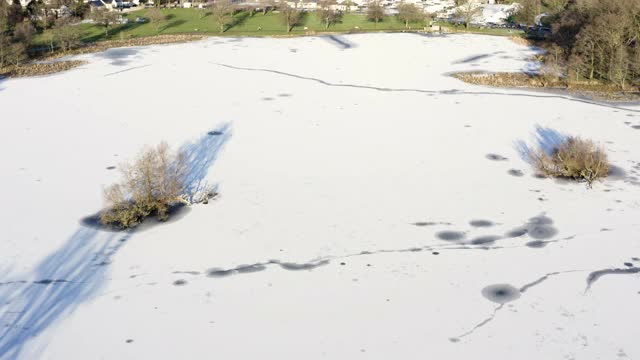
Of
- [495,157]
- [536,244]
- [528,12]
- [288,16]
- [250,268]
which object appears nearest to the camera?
[250,268]

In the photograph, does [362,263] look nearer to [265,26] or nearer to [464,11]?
[265,26]

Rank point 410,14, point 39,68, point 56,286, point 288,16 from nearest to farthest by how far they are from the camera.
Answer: point 56,286 → point 39,68 → point 288,16 → point 410,14

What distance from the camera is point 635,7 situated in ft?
100

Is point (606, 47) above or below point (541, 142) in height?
above

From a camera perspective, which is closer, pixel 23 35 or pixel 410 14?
pixel 23 35

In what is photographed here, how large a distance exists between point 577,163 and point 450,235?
5.81 m

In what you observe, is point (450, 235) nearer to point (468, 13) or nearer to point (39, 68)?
point (39, 68)

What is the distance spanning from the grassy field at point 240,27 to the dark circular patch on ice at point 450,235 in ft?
114

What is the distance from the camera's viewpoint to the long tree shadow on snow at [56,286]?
11117mm

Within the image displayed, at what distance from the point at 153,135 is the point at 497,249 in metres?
13.4

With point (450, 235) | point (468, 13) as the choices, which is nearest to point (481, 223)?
point (450, 235)

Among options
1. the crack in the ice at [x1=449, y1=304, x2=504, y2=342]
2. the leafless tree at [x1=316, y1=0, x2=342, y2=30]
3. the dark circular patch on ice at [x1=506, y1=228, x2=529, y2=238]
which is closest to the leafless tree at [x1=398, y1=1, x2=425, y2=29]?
the leafless tree at [x1=316, y1=0, x2=342, y2=30]

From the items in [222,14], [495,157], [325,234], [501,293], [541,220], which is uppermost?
[222,14]

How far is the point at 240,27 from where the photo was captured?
5166cm
